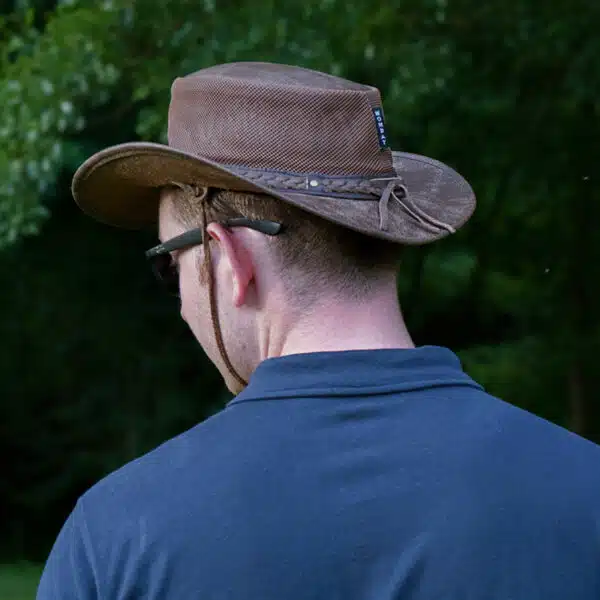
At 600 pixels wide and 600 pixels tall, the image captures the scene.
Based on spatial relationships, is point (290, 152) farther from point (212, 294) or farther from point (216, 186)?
point (212, 294)

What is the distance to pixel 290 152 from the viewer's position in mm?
1642

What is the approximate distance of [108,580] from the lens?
133 cm

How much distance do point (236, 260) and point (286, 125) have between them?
248 millimetres

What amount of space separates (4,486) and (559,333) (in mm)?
7227

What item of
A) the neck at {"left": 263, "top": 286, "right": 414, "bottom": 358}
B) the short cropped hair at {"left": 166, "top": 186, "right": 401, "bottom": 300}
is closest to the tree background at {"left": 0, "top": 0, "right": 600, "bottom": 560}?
the short cropped hair at {"left": 166, "top": 186, "right": 401, "bottom": 300}

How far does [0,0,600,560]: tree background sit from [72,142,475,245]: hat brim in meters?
3.56

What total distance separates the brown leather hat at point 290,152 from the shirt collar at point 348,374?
0.19 meters

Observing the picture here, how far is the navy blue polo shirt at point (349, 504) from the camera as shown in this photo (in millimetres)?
1285

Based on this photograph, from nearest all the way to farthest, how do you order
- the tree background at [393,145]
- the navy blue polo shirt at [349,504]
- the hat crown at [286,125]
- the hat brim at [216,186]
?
the navy blue polo shirt at [349,504], the hat brim at [216,186], the hat crown at [286,125], the tree background at [393,145]

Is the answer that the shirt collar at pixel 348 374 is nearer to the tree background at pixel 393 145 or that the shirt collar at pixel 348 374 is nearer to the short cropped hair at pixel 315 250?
the short cropped hair at pixel 315 250

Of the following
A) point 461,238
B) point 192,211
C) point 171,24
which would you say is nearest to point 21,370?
point 461,238

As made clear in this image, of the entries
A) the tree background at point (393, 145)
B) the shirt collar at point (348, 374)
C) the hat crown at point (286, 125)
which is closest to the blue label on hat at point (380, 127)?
the hat crown at point (286, 125)

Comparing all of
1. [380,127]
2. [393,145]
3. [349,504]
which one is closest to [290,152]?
[380,127]

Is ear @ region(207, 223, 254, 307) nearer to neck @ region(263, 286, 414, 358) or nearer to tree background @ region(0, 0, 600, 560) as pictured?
neck @ region(263, 286, 414, 358)
